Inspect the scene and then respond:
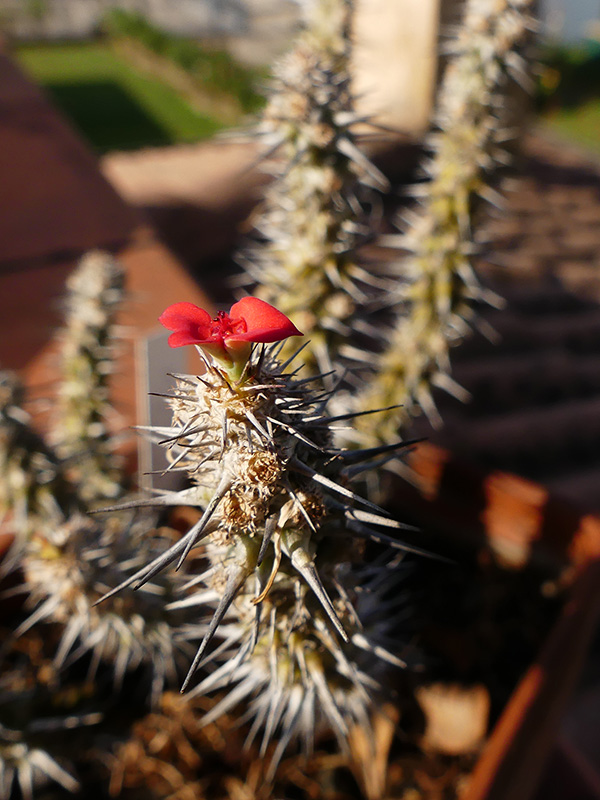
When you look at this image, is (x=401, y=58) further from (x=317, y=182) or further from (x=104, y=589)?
(x=104, y=589)

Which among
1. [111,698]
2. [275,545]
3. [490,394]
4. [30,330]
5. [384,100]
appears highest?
[384,100]

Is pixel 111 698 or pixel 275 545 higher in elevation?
pixel 275 545

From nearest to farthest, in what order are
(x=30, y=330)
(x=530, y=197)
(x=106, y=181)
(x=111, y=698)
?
(x=111, y=698)
(x=30, y=330)
(x=106, y=181)
(x=530, y=197)

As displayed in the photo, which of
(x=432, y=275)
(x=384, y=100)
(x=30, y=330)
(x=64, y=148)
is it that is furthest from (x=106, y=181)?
(x=384, y=100)

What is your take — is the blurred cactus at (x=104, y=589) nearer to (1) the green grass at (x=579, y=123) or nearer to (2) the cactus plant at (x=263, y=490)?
(2) the cactus plant at (x=263, y=490)

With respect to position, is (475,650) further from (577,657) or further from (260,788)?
(260,788)

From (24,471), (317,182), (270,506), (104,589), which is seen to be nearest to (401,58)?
(317,182)
